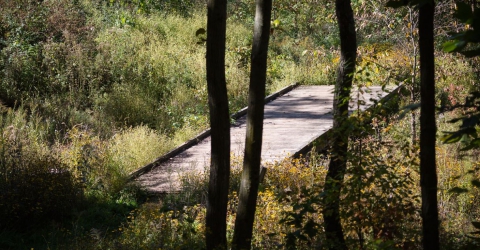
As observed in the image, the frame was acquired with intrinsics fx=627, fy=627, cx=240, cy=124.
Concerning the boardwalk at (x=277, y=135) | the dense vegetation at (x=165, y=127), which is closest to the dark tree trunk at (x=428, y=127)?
the dense vegetation at (x=165, y=127)

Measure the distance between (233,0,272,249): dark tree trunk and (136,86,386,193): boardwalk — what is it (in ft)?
9.08

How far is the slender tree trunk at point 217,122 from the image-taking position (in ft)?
15.1

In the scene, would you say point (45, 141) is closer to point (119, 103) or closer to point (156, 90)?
point (119, 103)

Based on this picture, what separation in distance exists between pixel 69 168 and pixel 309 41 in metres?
13.1

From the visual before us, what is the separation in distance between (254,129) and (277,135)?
6166 millimetres

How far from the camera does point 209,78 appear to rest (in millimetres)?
4711

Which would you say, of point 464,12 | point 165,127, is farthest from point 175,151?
point 464,12

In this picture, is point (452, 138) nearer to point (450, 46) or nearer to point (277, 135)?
point (450, 46)

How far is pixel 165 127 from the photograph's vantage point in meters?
12.1

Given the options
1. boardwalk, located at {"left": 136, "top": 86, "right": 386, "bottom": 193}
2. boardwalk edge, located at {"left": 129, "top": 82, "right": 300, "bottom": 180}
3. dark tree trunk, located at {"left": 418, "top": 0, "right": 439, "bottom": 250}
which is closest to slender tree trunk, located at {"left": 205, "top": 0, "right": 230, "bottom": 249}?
dark tree trunk, located at {"left": 418, "top": 0, "right": 439, "bottom": 250}

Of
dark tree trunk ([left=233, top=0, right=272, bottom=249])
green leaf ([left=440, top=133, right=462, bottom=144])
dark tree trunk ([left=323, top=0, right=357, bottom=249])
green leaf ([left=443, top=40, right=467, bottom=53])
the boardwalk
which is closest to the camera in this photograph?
green leaf ([left=443, top=40, right=467, bottom=53])

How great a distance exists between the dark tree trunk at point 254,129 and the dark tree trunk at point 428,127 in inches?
81.2

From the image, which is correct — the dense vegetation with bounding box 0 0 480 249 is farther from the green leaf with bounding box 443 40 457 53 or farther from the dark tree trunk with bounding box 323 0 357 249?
the green leaf with bounding box 443 40 457 53

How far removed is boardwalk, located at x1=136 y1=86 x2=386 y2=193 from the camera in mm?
8994
